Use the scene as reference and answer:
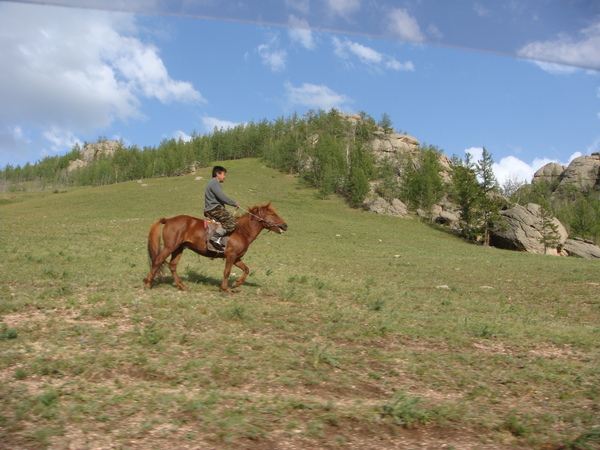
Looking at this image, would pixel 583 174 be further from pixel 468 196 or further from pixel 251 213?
pixel 251 213

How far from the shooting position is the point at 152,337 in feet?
23.7

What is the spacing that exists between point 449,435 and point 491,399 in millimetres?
1419

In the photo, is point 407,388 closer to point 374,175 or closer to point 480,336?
point 480,336

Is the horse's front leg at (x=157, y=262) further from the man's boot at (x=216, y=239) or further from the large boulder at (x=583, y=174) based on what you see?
the large boulder at (x=583, y=174)

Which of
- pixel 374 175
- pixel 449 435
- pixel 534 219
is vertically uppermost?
pixel 374 175

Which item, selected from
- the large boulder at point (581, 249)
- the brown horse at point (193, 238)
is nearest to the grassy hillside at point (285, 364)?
the brown horse at point (193, 238)

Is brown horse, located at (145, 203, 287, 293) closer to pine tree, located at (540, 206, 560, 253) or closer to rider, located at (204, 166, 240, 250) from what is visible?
rider, located at (204, 166, 240, 250)

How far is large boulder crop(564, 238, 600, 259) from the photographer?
49.1 metres

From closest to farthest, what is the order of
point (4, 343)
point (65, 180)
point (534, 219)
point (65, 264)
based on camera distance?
point (4, 343) < point (65, 264) < point (534, 219) < point (65, 180)

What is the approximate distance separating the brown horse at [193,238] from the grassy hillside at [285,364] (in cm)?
68

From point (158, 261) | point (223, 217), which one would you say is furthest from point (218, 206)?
point (158, 261)

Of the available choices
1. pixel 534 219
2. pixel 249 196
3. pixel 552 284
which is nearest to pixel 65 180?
pixel 249 196

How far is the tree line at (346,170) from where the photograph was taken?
58.3m

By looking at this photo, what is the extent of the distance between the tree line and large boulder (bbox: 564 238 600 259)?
3.71 meters
